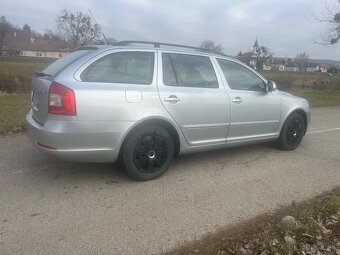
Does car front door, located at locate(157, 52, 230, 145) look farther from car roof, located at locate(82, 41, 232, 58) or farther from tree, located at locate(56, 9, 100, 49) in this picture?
tree, located at locate(56, 9, 100, 49)

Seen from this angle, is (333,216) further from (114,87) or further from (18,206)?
(18,206)

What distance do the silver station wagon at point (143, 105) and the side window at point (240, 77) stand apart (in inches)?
→ 0.6

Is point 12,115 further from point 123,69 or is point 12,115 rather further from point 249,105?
point 249,105

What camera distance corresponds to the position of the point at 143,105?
470 cm

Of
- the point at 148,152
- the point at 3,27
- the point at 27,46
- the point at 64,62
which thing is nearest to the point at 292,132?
the point at 148,152

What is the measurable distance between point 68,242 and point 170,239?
35.8 inches

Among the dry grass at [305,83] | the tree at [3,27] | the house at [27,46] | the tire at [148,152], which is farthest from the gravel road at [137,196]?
the tree at [3,27]

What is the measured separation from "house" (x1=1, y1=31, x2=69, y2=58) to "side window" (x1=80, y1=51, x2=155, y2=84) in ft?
224

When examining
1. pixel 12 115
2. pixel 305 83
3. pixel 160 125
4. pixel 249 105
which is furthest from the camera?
pixel 305 83

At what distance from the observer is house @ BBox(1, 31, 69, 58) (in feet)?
236

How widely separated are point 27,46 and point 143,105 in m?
80.6

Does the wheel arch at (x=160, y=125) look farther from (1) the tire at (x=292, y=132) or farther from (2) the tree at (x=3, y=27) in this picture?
(2) the tree at (x=3, y=27)

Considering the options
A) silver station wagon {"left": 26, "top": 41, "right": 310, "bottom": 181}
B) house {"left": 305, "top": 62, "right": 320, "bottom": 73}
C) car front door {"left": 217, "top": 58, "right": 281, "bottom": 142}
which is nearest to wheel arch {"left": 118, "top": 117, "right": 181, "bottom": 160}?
silver station wagon {"left": 26, "top": 41, "right": 310, "bottom": 181}

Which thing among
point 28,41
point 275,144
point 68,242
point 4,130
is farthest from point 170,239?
point 28,41
